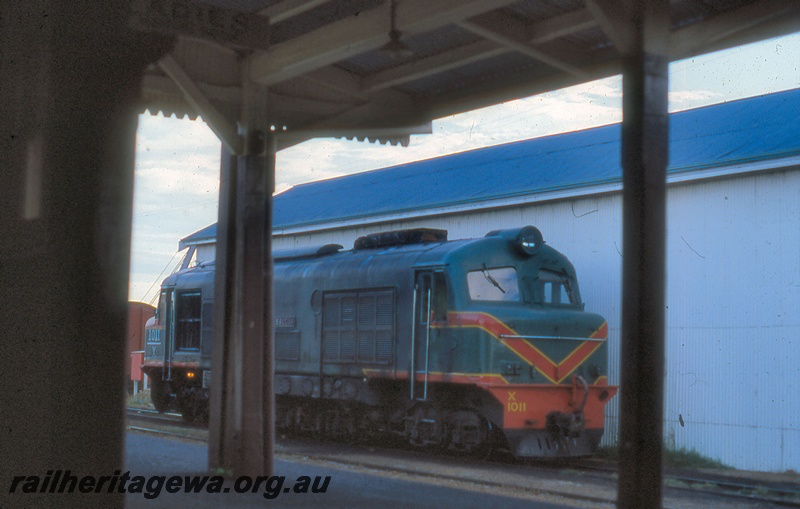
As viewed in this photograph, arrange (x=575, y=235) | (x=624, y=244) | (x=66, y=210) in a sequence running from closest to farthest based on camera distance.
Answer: (x=66, y=210) < (x=624, y=244) < (x=575, y=235)

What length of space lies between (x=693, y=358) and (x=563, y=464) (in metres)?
2.82

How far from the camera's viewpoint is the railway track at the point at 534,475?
10.4 meters

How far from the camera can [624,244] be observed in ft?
17.8

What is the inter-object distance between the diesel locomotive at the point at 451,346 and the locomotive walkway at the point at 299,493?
3.09 meters

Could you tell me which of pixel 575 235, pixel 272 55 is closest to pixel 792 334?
pixel 575 235

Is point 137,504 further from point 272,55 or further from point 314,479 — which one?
point 272,55

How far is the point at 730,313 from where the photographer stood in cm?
1420

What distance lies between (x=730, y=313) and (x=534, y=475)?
14.6ft

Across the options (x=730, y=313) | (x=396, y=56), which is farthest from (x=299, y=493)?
(x=730, y=313)

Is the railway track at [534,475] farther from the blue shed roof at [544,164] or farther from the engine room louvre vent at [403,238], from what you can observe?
the blue shed roof at [544,164]

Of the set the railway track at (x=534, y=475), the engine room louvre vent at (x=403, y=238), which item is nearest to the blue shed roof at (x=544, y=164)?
the engine room louvre vent at (x=403, y=238)

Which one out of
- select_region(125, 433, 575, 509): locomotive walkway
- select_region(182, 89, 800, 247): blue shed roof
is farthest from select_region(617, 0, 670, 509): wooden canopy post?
select_region(182, 89, 800, 247): blue shed roof

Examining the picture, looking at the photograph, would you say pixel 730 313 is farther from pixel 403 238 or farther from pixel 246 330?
pixel 246 330

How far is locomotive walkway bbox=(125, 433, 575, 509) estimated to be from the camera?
7816 mm
